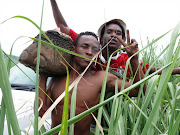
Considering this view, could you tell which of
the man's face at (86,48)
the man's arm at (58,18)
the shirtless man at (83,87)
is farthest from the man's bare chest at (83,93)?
the man's arm at (58,18)

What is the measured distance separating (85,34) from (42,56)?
269 millimetres

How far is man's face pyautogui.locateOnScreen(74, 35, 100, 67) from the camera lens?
0.77 m

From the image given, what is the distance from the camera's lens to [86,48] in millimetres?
790

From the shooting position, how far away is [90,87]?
786mm

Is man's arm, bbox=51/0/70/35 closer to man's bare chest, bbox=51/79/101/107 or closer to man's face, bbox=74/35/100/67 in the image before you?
man's face, bbox=74/35/100/67

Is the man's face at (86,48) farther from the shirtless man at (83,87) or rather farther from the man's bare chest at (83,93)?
the man's bare chest at (83,93)

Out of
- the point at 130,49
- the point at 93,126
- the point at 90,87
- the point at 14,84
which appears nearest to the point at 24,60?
the point at 90,87

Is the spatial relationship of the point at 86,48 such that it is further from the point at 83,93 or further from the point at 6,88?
the point at 6,88

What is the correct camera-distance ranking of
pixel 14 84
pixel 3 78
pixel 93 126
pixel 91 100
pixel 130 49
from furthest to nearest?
pixel 14 84 → pixel 93 126 → pixel 91 100 → pixel 130 49 → pixel 3 78

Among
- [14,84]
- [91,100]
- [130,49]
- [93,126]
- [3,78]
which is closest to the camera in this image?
[3,78]

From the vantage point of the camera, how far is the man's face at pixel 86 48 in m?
0.77

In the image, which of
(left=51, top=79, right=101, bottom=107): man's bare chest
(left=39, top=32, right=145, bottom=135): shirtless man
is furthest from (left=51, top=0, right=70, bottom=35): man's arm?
(left=51, top=79, right=101, bottom=107): man's bare chest

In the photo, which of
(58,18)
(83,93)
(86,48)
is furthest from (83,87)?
(58,18)

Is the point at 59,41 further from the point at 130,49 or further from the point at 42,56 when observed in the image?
the point at 130,49
